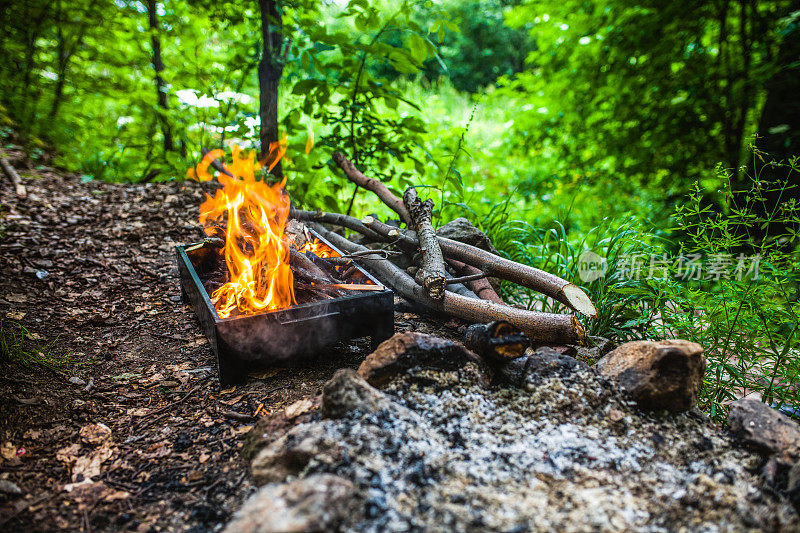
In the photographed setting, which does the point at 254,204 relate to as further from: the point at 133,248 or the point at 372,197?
the point at 372,197

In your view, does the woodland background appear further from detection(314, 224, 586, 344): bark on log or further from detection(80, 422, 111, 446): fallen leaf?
detection(80, 422, 111, 446): fallen leaf

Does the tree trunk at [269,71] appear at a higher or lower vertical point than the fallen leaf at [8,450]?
higher

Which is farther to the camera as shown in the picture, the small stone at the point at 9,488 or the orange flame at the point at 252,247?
the orange flame at the point at 252,247

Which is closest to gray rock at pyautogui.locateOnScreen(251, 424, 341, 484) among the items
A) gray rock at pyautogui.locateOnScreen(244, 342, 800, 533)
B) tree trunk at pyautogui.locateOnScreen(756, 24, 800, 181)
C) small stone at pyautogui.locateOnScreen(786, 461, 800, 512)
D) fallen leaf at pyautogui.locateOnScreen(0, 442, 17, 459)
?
gray rock at pyautogui.locateOnScreen(244, 342, 800, 533)

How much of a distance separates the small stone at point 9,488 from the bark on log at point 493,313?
199cm

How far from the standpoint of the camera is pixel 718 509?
4.61 ft

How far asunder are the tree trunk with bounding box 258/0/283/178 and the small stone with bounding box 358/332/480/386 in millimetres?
2873

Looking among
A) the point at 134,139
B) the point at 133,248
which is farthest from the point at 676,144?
the point at 134,139

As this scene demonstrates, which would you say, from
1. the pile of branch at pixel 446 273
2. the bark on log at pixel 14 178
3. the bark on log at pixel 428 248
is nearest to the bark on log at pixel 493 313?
the pile of branch at pixel 446 273

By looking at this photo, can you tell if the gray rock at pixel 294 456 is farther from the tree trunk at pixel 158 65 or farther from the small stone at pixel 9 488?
the tree trunk at pixel 158 65

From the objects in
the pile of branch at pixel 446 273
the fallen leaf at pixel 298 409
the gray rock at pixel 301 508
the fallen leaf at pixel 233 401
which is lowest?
the fallen leaf at pixel 233 401

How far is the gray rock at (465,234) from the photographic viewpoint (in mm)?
3334

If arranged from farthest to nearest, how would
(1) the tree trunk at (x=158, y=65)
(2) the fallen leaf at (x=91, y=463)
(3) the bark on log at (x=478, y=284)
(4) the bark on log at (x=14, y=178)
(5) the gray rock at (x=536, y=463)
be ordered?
(1) the tree trunk at (x=158, y=65)
(4) the bark on log at (x=14, y=178)
(3) the bark on log at (x=478, y=284)
(2) the fallen leaf at (x=91, y=463)
(5) the gray rock at (x=536, y=463)

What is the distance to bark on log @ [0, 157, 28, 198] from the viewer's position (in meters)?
4.66
